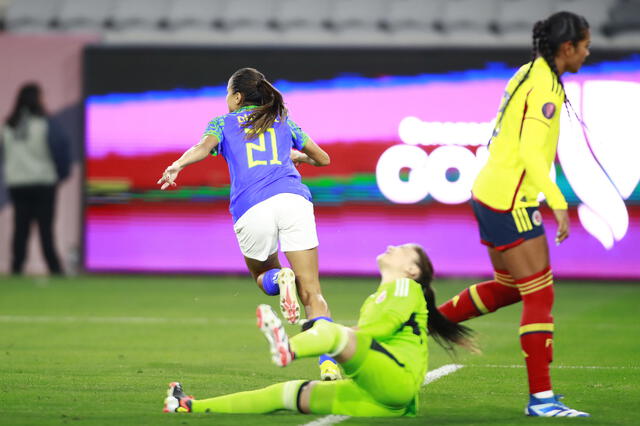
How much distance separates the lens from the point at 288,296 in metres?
7.25

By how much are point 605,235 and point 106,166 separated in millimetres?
7088

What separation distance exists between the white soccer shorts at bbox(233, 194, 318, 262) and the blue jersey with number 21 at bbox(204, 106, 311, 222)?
0.05 metres

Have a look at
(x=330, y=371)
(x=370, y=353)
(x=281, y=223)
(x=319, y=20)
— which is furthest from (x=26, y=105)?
(x=370, y=353)

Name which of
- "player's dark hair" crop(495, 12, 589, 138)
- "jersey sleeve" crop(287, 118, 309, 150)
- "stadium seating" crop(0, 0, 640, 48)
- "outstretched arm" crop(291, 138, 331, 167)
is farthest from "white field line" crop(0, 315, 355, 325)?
"stadium seating" crop(0, 0, 640, 48)

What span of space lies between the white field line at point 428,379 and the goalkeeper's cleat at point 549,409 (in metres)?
0.97

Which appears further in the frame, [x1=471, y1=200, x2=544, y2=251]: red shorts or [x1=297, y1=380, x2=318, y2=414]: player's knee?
[x1=471, y1=200, x2=544, y2=251]: red shorts

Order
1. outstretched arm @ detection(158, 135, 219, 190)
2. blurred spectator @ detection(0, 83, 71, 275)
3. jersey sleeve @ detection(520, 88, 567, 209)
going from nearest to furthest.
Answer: jersey sleeve @ detection(520, 88, 567, 209) < outstretched arm @ detection(158, 135, 219, 190) < blurred spectator @ detection(0, 83, 71, 275)

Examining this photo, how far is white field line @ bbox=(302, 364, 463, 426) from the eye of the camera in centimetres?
604

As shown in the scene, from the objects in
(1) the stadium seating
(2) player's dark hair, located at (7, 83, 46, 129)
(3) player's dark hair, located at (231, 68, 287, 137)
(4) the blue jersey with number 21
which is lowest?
(4) the blue jersey with number 21

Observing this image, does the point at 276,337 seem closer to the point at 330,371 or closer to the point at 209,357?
the point at 330,371

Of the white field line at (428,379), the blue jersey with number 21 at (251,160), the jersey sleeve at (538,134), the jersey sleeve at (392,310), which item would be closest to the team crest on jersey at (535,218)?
the jersey sleeve at (538,134)

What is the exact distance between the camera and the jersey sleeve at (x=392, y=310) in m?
5.90

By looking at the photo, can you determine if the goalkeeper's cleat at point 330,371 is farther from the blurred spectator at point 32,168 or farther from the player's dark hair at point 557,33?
the blurred spectator at point 32,168

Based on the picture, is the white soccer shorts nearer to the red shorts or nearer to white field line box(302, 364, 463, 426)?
white field line box(302, 364, 463, 426)
